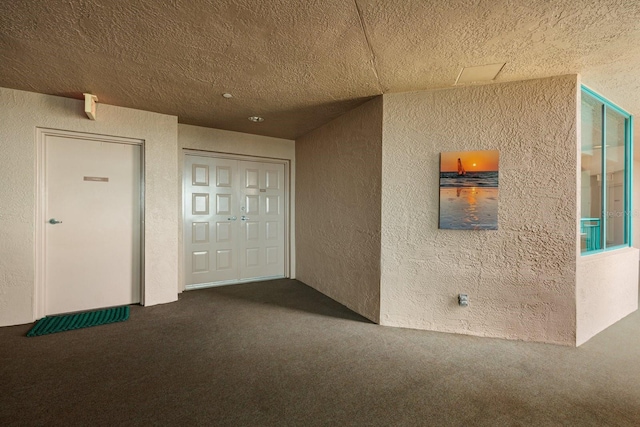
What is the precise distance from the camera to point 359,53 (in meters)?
2.21

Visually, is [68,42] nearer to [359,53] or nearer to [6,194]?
[6,194]

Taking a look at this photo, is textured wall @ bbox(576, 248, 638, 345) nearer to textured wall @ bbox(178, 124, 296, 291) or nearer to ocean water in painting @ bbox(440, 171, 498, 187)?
ocean water in painting @ bbox(440, 171, 498, 187)

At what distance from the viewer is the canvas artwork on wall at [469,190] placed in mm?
2680

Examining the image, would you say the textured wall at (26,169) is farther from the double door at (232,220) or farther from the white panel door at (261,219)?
the white panel door at (261,219)

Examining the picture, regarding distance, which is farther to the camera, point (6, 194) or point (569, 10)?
point (6, 194)

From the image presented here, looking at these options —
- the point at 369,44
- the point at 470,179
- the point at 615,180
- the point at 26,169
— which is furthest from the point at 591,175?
the point at 26,169

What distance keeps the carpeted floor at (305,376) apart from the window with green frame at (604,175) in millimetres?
998

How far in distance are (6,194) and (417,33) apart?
163 inches

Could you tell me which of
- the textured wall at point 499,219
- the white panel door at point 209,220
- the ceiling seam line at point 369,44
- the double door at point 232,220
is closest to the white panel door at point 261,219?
the double door at point 232,220

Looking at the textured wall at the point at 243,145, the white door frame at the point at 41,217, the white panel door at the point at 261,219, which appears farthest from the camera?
the white panel door at the point at 261,219

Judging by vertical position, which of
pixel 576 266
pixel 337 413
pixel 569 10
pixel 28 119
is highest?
pixel 569 10

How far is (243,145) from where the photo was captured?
4.52 m

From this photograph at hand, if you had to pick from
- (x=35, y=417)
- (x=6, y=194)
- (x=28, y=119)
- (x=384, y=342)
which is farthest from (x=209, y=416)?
(x=28, y=119)

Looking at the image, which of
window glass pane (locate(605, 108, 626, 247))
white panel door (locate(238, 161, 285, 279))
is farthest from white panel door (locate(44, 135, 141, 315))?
window glass pane (locate(605, 108, 626, 247))
